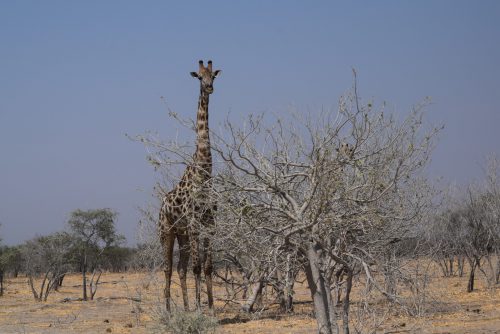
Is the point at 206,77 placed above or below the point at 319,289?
above

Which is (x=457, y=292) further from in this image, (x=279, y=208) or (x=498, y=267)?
(x=279, y=208)

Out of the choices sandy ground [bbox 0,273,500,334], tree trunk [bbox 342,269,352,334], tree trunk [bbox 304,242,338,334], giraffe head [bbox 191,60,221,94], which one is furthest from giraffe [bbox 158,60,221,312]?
tree trunk [bbox 304,242,338,334]

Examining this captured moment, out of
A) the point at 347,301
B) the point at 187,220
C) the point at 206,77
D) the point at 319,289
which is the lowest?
the point at 347,301

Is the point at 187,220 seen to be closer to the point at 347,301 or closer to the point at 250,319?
the point at 250,319

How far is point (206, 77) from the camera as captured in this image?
44.3ft

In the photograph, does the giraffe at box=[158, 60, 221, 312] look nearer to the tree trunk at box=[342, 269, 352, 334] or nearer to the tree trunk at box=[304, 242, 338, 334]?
the tree trunk at box=[342, 269, 352, 334]

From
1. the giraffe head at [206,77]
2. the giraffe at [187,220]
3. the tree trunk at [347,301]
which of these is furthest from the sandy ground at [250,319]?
the giraffe head at [206,77]

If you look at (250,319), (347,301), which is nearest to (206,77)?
(250,319)

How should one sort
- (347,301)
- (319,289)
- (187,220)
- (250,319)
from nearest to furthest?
(319,289) → (347,301) → (187,220) → (250,319)

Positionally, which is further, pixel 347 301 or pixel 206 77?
pixel 206 77

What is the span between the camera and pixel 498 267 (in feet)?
71.5

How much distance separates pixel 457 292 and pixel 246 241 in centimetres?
1512

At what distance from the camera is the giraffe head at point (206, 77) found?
13.4 metres

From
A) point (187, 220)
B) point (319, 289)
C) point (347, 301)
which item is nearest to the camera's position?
point (319, 289)
